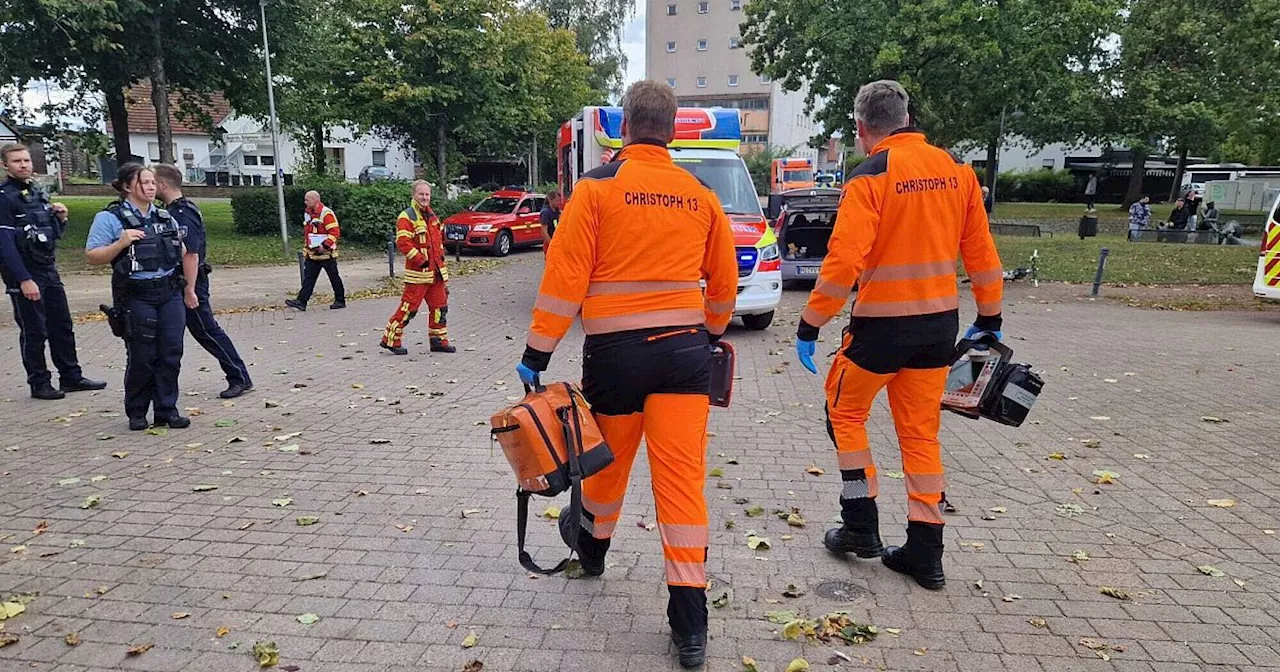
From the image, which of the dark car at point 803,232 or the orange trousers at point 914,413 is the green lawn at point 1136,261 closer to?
the dark car at point 803,232

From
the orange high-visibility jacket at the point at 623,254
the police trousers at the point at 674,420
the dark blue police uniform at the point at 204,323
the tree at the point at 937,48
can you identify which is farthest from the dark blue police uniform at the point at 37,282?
the tree at the point at 937,48

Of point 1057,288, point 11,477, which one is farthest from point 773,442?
point 1057,288

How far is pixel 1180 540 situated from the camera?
13.5 ft

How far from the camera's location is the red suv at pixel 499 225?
70.8ft

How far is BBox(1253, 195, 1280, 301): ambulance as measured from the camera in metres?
10.8

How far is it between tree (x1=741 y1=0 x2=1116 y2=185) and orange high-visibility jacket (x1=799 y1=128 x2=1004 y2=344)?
18.4 m

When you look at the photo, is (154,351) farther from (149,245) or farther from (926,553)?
(926,553)

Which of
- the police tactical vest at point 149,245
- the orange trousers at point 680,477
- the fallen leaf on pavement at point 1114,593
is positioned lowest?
the fallen leaf on pavement at point 1114,593

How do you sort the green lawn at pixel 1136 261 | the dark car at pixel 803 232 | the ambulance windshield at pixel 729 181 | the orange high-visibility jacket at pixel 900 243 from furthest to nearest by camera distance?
the green lawn at pixel 1136 261, the dark car at pixel 803 232, the ambulance windshield at pixel 729 181, the orange high-visibility jacket at pixel 900 243

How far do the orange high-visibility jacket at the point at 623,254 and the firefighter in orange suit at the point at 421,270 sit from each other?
6002 millimetres

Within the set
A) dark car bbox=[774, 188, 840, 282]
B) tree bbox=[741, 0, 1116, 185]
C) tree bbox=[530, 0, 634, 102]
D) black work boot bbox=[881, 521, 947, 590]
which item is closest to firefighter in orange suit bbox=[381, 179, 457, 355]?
black work boot bbox=[881, 521, 947, 590]

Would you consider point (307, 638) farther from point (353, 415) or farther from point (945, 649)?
point (353, 415)

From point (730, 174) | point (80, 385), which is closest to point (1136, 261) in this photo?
point (730, 174)

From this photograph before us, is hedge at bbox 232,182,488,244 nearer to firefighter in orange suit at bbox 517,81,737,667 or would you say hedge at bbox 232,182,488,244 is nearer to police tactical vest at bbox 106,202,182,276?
police tactical vest at bbox 106,202,182,276
